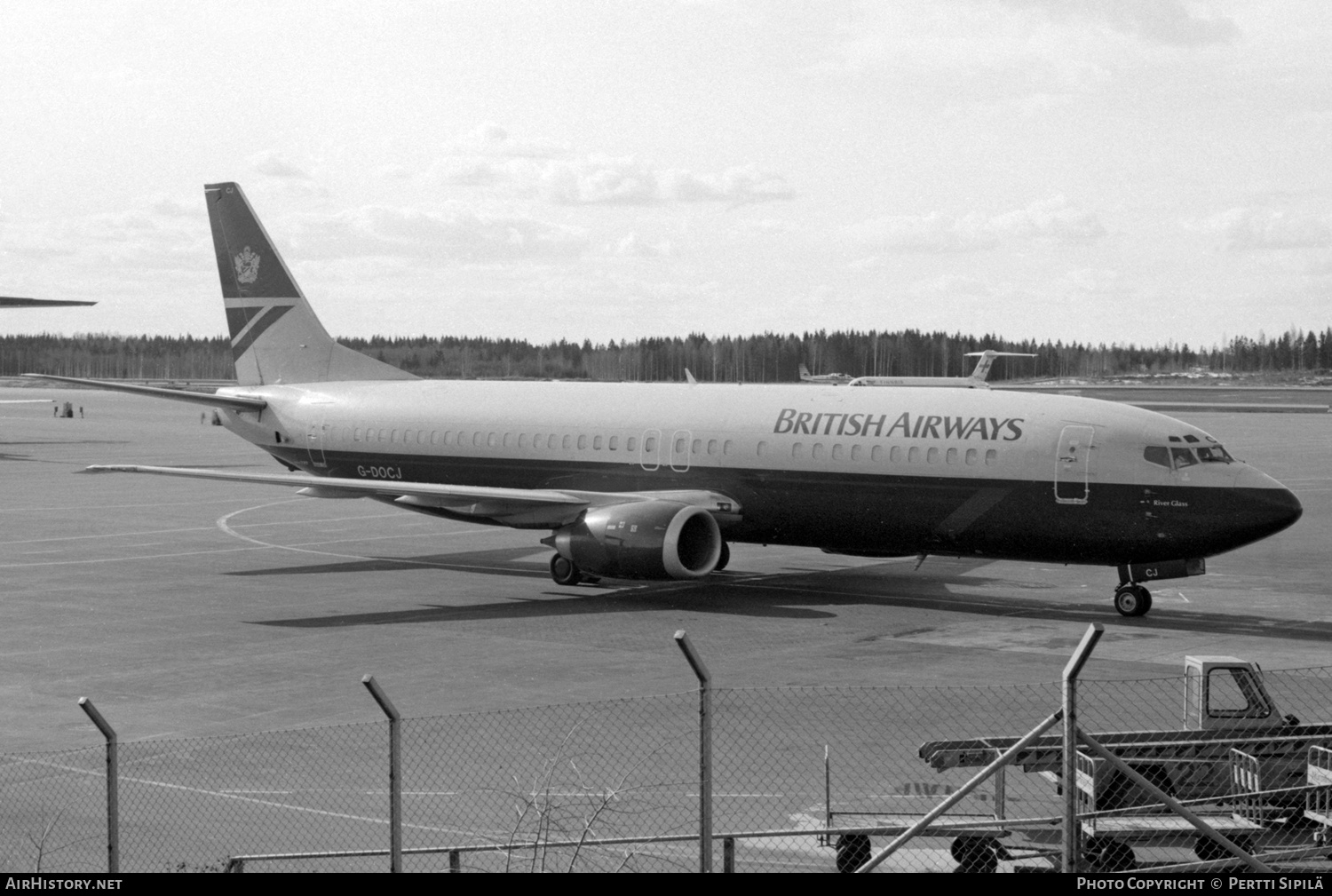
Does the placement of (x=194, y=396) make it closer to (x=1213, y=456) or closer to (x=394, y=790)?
(x=1213, y=456)

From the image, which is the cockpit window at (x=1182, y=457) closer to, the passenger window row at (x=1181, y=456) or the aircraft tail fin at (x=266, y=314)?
the passenger window row at (x=1181, y=456)

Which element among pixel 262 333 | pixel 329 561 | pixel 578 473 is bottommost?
pixel 329 561

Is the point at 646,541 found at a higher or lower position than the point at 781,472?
lower

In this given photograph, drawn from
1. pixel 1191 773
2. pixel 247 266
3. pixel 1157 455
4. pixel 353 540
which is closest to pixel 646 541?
pixel 1157 455

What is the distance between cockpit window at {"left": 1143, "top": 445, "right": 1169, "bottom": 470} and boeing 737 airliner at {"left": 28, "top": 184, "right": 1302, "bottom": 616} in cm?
3

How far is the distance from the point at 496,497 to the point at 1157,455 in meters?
12.7

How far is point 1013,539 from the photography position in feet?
92.8

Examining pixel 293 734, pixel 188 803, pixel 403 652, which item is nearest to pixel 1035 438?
pixel 403 652

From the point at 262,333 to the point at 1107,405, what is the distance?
22.2m

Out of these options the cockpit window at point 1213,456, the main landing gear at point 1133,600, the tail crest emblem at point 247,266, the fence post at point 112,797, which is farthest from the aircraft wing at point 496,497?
the fence post at point 112,797

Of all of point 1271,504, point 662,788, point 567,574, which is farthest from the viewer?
point 567,574

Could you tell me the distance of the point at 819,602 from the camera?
98.8 feet

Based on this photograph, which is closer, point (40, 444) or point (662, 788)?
point (662, 788)
